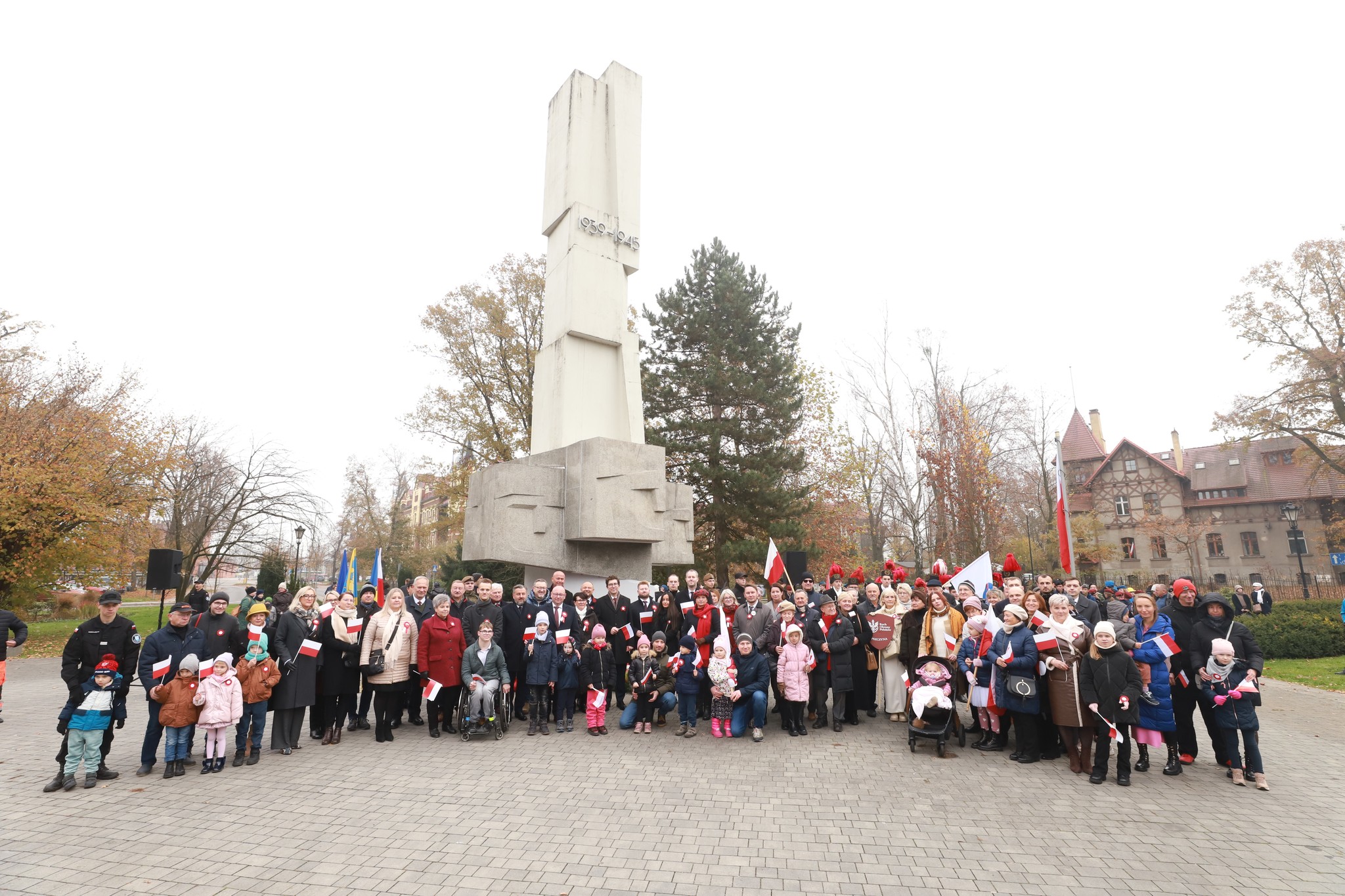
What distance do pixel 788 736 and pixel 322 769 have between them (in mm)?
5227

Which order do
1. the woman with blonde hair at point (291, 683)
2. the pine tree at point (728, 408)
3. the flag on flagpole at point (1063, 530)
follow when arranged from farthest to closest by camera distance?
the pine tree at point (728, 408) → the flag on flagpole at point (1063, 530) → the woman with blonde hair at point (291, 683)

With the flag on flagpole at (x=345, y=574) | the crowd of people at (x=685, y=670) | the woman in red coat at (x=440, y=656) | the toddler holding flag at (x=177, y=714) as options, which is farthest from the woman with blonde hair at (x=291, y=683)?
the flag on flagpole at (x=345, y=574)

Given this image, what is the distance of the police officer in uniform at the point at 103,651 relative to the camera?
6559mm

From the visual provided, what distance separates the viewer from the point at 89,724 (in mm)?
6293

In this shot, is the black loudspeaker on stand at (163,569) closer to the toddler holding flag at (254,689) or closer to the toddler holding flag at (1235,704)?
the toddler holding flag at (254,689)

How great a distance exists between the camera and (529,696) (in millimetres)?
8633

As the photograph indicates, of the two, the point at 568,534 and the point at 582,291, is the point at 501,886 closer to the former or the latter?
the point at 568,534

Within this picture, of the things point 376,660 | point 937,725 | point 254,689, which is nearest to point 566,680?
point 376,660

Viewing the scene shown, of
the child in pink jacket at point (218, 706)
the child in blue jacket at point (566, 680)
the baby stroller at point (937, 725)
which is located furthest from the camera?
the child in blue jacket at point (566, 680)

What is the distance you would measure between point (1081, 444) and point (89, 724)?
54.6 m

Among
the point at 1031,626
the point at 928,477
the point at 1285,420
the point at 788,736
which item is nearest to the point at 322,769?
the point at 788,736

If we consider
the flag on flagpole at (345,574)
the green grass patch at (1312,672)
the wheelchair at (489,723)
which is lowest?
the green grass patch at (1312,672)

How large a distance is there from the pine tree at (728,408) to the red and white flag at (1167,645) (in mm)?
16059

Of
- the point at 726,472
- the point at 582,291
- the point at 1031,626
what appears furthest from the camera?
the point at 726,472
